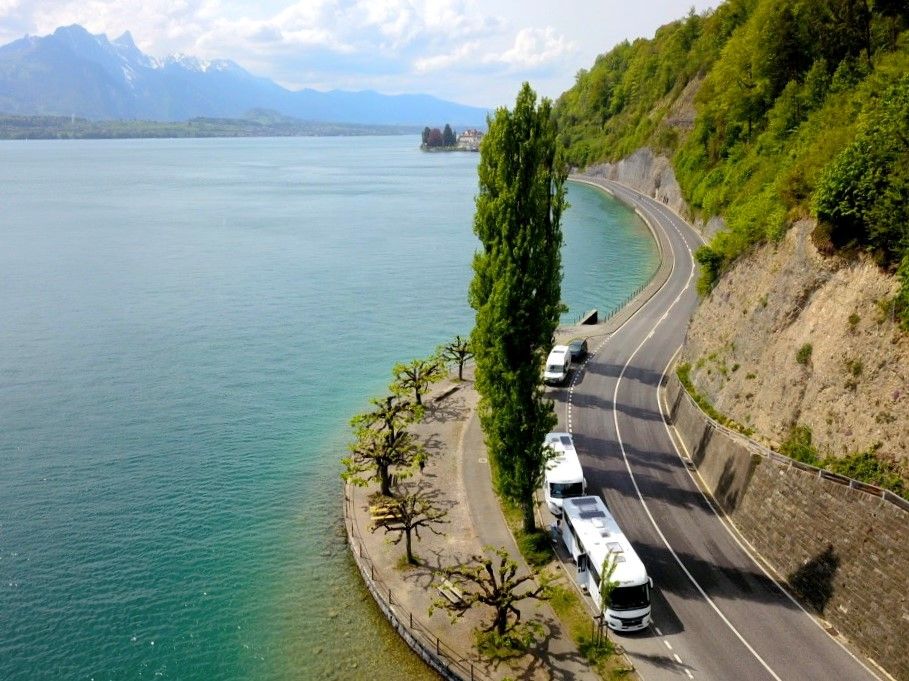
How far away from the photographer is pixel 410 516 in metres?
29.1

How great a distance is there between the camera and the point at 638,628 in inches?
947

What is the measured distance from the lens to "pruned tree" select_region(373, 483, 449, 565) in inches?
1145

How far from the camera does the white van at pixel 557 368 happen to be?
46250 millimetres

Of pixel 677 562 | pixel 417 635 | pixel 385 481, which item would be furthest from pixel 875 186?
pixel 417 635

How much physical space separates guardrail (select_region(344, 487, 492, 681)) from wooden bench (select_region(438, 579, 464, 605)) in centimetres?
139

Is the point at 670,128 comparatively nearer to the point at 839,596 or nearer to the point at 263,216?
the point at 263,216

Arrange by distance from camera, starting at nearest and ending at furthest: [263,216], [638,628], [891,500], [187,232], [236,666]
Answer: [891,500]
[638,628]
[236,666]
[187,232]
[263,216]

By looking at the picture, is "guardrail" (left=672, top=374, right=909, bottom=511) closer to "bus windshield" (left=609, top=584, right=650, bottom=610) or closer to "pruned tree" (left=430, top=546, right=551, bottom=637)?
"bus windshield" (left=609, top=584, right=650, bottom=610)

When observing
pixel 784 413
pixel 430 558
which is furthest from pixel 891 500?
pixel 430 558

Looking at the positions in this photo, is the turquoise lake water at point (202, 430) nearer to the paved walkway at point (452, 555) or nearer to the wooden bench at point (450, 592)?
the paved walkway at point (452, 555)

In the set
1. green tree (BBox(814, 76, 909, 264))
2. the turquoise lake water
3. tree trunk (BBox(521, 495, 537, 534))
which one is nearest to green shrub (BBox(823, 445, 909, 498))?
green tree (BBox(814, 76, 909, 264))

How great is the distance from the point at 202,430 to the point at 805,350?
124ft

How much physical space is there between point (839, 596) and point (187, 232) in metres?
118

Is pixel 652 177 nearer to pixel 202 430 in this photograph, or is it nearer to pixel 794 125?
pixel 794 125
